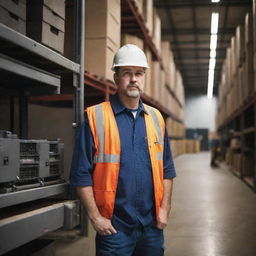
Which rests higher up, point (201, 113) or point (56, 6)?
point (201, 113)

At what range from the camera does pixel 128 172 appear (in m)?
2.17

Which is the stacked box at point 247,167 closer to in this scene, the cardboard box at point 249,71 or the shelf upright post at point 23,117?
the cardboard box at point 249,71

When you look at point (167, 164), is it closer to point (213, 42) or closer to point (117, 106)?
point (117, 106)

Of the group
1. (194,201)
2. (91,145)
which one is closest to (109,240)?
(91,145)

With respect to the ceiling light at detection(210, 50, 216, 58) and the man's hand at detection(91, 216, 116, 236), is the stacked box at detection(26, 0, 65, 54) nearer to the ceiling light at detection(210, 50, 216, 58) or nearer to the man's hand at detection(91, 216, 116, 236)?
the man's hand at detection(91, 216, 116, 236)

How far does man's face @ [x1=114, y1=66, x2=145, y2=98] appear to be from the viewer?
229cm

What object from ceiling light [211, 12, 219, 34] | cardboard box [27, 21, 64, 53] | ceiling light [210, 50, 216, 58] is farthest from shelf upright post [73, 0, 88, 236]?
ceiling light [210, 50, 216, 58]

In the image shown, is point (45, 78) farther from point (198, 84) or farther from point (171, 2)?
point (198, 84)

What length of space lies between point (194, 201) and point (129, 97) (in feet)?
13.1

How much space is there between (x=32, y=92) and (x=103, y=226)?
1.68 metres

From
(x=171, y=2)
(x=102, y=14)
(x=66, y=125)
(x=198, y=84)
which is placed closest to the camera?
(x=102, y=14)

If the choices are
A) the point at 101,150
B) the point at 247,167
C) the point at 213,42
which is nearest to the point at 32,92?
the point at 101,150

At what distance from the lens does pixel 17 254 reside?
258 cm

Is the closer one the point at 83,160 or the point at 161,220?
the point at 83,160
